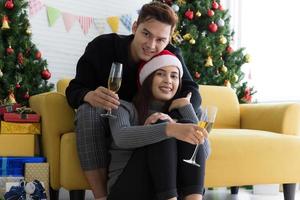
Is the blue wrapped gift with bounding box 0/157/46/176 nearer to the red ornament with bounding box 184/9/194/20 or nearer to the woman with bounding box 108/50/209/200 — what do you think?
the woman with bounding box 108/50/209/200

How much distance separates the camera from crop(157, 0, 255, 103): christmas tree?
3.67m

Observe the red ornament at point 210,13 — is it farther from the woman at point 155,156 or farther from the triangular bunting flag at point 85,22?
the woman at point 155,156

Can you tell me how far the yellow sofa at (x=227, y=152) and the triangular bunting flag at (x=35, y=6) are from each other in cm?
132

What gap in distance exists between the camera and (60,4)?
3.81 meters

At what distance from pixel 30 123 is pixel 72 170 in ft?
1.45

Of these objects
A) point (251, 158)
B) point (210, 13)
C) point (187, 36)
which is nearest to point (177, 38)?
point (187, 36)

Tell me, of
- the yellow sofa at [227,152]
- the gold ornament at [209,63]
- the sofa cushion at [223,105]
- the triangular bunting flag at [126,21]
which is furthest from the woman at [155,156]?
A: the triangular bunting flag at [126,21]

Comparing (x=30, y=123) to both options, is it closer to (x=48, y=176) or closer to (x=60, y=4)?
(x=48, y=176)

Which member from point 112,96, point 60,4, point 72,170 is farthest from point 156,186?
point 60,4

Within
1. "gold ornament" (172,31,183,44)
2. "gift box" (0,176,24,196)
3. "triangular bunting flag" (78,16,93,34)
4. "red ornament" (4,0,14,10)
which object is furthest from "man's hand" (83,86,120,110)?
"triangular bunting flag" (78,16,93,34)

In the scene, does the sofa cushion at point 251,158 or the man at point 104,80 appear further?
the sofa cushion at point 251,158

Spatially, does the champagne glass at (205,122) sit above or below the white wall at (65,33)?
below

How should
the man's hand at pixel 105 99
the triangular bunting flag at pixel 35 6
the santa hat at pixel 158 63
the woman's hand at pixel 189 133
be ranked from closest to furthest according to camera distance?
the woman's hand at pixel 189 133
the man's hand at pixel 105 99
the santa hat at pixel 158 63
the triangular bunting flag at pixel 35 6

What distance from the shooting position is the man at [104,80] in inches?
73.7
